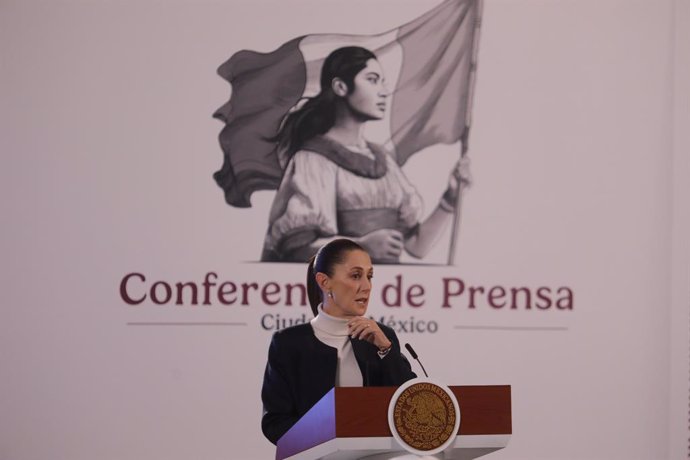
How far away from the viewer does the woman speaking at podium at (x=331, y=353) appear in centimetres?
358

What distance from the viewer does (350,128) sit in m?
5.65

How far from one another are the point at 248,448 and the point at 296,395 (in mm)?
1944

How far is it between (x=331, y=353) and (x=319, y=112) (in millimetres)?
2260

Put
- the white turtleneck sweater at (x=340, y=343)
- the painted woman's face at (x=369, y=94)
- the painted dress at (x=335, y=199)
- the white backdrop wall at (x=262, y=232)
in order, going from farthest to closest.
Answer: the painted woman's face at (x=369, y=94) < the painted dress at (x=335, y=199) < the white backdrop wall at (x=262, y=232) < the white turtleneck sweater at (x=340, y=343)

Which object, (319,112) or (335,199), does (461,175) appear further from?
(319,112)

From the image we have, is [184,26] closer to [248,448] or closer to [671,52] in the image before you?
[248,448]

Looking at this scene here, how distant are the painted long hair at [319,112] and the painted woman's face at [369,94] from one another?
7cm

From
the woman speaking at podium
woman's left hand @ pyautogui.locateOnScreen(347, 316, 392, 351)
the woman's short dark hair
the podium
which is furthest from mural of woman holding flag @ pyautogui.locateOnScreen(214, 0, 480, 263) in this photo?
the podium

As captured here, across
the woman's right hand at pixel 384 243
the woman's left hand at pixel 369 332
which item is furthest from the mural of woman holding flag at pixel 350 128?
the woman's left hand at pixel 369 332

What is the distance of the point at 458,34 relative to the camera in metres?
5.71

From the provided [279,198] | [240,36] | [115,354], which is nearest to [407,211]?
[279,198]

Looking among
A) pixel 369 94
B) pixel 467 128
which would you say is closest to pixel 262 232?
pixel 369 94

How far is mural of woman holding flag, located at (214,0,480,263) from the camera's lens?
558 cm

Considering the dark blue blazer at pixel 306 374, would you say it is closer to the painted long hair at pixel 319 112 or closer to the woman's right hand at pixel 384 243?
the woman's right hand at pixel 384 243
